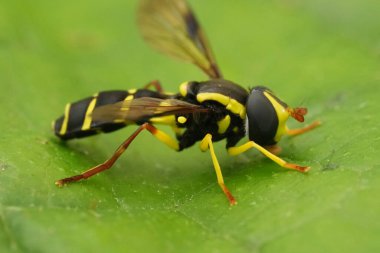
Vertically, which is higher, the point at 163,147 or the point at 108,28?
the point at 108,28

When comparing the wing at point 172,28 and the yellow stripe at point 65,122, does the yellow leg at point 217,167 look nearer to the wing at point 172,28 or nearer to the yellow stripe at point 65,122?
the yellow stripe at point 65,122

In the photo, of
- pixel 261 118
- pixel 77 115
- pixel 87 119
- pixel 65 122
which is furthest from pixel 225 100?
pixel 65 122

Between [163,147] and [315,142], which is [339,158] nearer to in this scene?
[315,142]

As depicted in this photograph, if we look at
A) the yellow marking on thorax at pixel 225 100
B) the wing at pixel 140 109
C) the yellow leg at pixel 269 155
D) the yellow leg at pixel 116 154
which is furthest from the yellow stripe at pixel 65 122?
the yellow leg at pixel 269 155

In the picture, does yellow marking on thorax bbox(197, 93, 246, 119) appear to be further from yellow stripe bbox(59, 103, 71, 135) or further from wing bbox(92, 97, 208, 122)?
yellow stripe bbox(59, 103, 71, 135)

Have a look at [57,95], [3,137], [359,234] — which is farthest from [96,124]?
[359,234]

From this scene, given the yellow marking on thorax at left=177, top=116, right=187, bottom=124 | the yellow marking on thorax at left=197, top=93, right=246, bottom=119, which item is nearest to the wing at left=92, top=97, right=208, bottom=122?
the yellow marking on thorax at left=197, top=93, right=246, bottom=119
